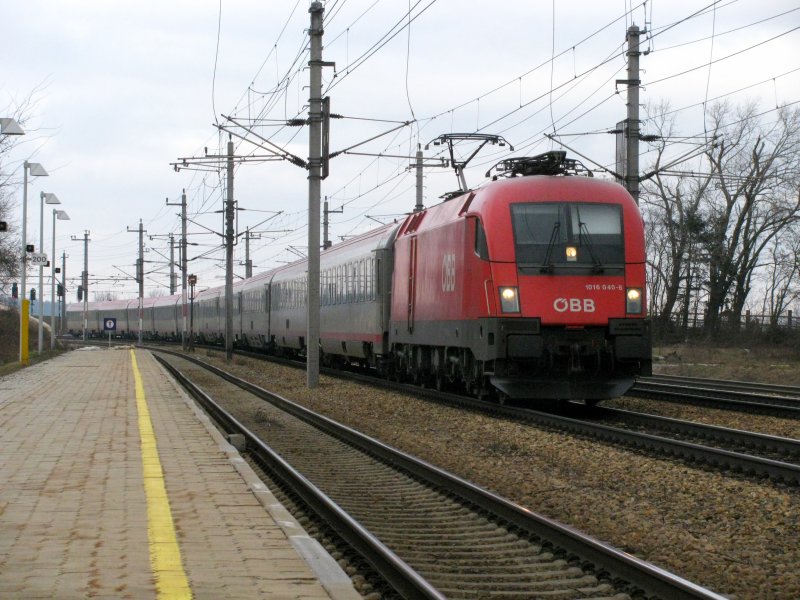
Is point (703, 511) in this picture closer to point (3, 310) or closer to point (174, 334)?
point (3, 310)

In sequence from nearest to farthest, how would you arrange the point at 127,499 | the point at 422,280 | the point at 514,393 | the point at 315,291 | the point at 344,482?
1. the point at 127,499
2. the point at 344,482
3. the point at 514,393
4. the point at 422,280
5. the point at 315,291

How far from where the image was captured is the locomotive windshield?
1581cm

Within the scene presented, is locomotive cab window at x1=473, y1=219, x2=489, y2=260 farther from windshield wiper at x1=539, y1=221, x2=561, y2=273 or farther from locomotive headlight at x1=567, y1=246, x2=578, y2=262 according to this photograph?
locomotive headlight at x1=567, y1=246, x2=578, y2=262

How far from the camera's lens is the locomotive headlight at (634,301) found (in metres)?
15.9

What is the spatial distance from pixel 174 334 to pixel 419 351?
55678mm

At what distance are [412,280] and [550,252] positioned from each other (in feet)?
19.2

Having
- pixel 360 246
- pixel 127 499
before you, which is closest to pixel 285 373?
pixel 360 246

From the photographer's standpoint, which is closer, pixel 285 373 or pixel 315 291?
pixel 315 291

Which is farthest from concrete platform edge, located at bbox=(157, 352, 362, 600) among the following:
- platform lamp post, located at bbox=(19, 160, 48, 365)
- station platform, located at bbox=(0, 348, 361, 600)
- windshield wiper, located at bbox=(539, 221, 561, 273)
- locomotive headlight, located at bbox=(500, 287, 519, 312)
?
platform lamp post, located at bbox=(19, 160, 48, 365)

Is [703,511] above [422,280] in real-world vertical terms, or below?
below

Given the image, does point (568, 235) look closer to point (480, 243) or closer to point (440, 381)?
point (480, 243)

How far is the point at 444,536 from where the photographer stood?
7855mm

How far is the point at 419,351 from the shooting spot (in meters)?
21.3

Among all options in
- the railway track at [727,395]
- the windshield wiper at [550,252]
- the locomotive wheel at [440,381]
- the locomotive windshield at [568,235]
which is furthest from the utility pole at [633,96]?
the windshield wiper at [550,252]
